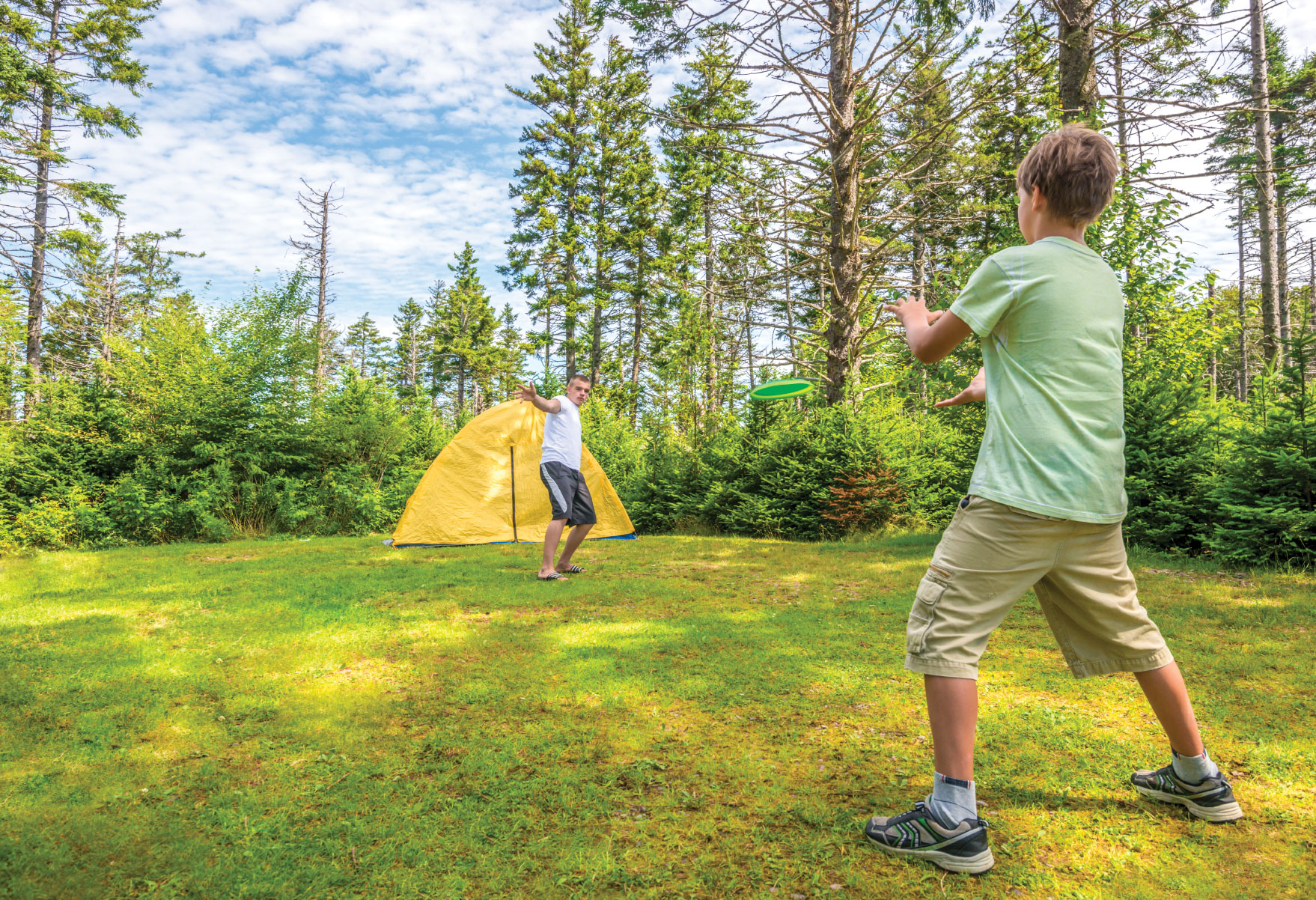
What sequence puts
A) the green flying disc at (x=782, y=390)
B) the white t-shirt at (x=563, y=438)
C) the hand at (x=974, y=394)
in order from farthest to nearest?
the green flying disc at (x=782, y=390) < the white t-shirt at (x=563, y=438) < the hand at (x=974, y=394)

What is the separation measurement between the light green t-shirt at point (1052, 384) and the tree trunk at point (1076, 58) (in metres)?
6.04

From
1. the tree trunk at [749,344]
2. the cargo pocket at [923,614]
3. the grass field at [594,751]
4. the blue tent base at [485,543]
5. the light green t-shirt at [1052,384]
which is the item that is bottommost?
the grass field at [594,751]

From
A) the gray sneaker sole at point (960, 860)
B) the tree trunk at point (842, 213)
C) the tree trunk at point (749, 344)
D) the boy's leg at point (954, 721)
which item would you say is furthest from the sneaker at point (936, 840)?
the tree trunk at point (842, 213)

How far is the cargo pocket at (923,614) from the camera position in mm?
1878

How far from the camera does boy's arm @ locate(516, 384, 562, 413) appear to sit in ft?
19.7

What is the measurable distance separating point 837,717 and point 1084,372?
170cm

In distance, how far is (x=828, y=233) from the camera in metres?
9.46

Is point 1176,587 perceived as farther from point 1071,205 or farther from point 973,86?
point 973,86

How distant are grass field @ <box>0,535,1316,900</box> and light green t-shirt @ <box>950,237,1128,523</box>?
3.28 ft

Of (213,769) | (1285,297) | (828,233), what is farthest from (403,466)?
(1285,297)

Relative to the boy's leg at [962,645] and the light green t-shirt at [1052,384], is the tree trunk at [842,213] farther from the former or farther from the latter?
the boy's leg at [962,645]

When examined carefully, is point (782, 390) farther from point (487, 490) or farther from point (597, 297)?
point (597, 297)

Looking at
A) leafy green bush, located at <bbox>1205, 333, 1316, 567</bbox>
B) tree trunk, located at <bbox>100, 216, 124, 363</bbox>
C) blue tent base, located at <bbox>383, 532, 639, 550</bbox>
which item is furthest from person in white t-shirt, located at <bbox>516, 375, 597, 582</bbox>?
tree trunk, located at <bbox>100, 216, 124, 363</bbox>

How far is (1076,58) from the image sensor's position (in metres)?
6.76
